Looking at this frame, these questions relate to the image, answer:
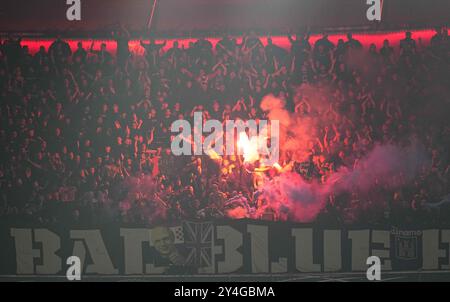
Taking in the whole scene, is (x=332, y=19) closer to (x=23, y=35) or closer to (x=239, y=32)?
(x=239, y=32)

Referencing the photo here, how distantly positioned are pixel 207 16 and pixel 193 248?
211 centimetres

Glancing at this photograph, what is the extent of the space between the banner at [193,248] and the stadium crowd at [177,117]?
0.43 feet

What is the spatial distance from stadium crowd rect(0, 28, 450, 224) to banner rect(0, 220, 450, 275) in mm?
131

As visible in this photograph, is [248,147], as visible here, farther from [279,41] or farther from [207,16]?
[207,16]

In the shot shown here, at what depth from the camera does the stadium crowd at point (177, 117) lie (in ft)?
20.1

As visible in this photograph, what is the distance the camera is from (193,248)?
6.14 metres

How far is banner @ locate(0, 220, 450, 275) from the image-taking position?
20.1 feet

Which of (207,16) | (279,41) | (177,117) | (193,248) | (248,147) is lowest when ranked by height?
(193,248)

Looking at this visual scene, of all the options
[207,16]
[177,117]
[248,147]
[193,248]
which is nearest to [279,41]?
[207,16]

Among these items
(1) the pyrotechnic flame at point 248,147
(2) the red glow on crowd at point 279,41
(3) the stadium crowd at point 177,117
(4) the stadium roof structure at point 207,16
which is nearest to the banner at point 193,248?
(3) the stadium crowd at point 177,117

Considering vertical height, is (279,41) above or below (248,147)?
above

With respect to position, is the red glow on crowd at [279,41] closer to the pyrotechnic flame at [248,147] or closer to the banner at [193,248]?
the pyrotechnic flame at [248,147]

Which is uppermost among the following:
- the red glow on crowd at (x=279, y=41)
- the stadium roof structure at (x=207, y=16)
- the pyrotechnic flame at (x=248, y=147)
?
the stadium roof structure at (x=207, y=16)

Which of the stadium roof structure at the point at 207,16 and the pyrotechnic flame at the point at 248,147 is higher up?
the stadium roof structure at the point at 207,16
